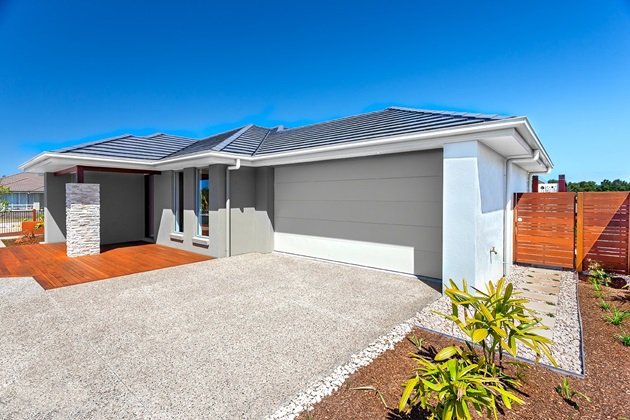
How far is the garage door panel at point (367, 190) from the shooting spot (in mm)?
7098

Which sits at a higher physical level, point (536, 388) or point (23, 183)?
point (23, 183)

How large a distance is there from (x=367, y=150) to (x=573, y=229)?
671 centimetres

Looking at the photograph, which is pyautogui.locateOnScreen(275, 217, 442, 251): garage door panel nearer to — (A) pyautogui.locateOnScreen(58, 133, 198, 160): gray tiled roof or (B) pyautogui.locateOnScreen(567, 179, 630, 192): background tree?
(A) pyautogui.locateOnScreen(58, 133, 198, 160): gray tiled roof

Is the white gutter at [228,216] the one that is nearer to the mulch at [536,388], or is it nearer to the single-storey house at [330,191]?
the single-storey house at [330,191]

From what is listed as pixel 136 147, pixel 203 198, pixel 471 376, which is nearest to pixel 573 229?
pixel 471 376

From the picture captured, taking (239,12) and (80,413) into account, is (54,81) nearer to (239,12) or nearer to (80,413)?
(239,12)

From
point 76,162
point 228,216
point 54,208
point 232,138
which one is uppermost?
point 232,138

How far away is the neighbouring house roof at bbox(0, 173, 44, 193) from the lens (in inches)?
1325

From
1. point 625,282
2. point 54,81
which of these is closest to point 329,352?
point 625,282

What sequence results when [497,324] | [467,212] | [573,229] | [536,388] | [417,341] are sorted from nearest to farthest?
[497,324], [536,388], [417,341], [467,212], [573,229]

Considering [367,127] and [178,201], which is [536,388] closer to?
[367,127]

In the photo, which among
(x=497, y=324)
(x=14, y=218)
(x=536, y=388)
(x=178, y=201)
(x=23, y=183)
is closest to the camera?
(x=497, y=324)

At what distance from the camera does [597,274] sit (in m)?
7.68

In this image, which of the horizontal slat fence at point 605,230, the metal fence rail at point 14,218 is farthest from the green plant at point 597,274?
the metal fence rail at point 14,218
